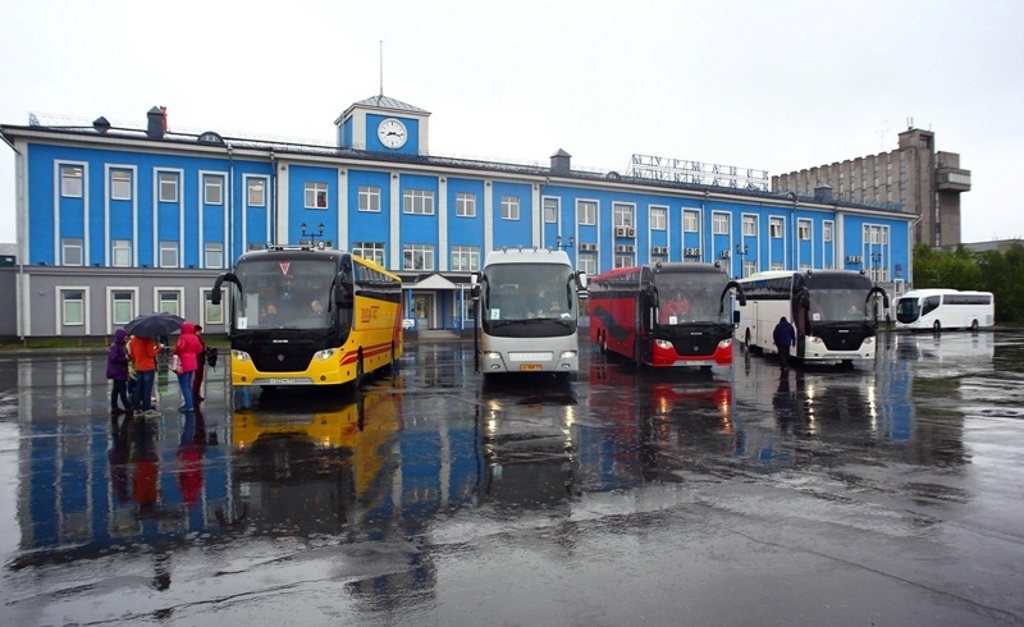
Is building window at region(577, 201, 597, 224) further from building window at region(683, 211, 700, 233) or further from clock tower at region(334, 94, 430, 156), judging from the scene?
clock tower at region(334, 94, 430, 156)

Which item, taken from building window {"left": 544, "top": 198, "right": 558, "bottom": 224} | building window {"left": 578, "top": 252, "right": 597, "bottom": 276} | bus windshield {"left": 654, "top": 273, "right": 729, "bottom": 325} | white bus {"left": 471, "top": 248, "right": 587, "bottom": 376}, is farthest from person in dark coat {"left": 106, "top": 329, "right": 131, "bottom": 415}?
building window {"left": 578, "top": 252, "right": 597, "bottom": 276}

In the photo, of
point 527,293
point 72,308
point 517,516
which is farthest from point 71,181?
point 517,516

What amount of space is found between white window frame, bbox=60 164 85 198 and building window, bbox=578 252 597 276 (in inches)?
1196

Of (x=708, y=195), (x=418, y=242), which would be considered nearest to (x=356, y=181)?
(x=418, y=242)

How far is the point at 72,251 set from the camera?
3812 cm

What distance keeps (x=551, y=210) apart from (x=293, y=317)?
1445 inches

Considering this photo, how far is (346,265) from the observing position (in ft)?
54.2

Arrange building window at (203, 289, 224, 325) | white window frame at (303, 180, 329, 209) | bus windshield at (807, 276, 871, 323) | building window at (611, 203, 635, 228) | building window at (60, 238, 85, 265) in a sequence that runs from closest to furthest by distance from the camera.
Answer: bus windshield at (807, 276, 871, 323)
building window at (60, 238, 85, 265)
building window at (203, 289, 224, 325)
white window frame at (303, 180, 329, 209)
building window at (611, 203, 635, 228)

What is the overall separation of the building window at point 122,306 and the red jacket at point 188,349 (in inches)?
1103

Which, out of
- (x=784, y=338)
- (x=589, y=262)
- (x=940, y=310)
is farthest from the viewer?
(x=940, y=310)

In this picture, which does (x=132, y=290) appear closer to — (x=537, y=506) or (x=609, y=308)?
(x=609, y=308)

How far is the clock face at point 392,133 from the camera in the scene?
47.1m

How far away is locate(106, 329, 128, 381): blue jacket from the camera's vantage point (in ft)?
45.2

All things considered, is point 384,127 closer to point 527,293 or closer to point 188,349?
point 527,293
